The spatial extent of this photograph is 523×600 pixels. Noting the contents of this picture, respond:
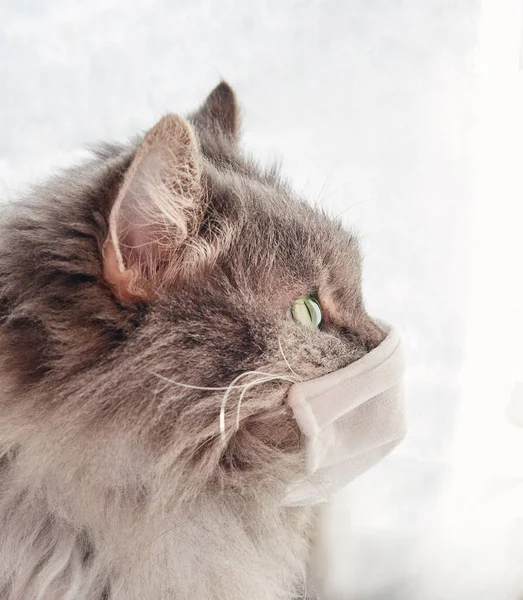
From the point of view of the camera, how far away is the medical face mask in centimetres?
96

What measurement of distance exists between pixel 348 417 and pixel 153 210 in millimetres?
469

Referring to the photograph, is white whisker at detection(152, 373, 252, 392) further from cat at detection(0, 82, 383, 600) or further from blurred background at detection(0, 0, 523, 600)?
blurred background at detection(0, 0, 523, 600)

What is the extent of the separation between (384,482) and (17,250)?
1132mm

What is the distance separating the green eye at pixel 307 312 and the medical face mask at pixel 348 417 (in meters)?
0.09

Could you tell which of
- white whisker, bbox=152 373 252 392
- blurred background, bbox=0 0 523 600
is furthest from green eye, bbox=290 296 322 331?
blurred background, bbox=0 0 523 600

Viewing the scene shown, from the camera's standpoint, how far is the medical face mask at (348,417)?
37.9 inches

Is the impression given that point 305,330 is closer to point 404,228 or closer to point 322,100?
point 404,228

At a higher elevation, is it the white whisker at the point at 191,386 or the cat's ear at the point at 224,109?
the cat's ear at the point at 224,109

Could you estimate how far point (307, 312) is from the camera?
3.31ft

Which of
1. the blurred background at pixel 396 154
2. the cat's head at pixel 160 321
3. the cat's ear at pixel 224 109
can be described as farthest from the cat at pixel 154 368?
the blurred background at pixel 396 154

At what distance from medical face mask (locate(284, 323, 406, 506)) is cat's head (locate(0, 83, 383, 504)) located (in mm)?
30

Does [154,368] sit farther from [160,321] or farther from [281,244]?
[281,244]

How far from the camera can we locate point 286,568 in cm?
115

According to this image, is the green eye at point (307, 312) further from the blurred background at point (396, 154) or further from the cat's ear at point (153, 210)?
the blurred background at point (396, 154)
